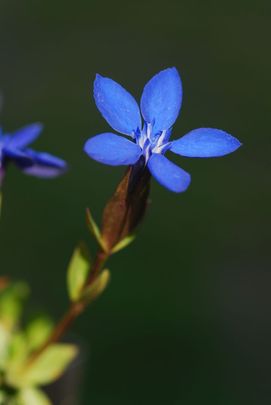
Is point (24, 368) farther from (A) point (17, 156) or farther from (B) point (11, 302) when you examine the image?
(A) point (17, 156)

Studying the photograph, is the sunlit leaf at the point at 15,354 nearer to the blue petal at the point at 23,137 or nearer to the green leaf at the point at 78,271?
the green leaf at the point at 78,271

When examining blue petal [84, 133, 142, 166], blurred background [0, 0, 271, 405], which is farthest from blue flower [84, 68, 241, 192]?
blurred background [0, 0, 271, 405]

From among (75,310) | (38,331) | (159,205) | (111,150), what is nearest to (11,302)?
(38,331)

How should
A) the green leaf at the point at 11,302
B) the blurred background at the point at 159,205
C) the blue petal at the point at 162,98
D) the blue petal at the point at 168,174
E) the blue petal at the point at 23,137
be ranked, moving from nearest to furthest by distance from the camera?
the blue petal at the point at 168,174 < the blue petal at the point at 162,98 < the blue petal at the point at 23,137 < the green leaf at the point at 11,302 < the blurred background at the point at 159,205

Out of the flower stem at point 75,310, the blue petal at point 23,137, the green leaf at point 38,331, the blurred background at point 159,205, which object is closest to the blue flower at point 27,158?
the blue petal at point 23,137

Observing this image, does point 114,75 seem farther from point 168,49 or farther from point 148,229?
point 148,229

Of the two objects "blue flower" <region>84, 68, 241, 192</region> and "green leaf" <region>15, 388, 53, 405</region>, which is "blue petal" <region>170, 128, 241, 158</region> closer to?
"blue flower" <region>84, 68, 241, 192</region>
